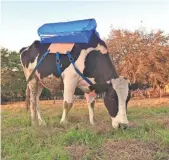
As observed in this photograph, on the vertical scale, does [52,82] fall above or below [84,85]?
above

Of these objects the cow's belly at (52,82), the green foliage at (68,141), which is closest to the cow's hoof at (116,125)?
the green foliage at (68,141)

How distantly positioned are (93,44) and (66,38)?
0.68 meters

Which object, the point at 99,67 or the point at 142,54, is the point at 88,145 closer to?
the point at 99,67

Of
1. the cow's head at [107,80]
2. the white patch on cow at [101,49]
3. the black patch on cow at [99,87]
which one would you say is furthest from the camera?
the white patch on cow at [101,49]

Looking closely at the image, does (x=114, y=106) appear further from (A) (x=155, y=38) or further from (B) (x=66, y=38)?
(A) (x=155, y=38)

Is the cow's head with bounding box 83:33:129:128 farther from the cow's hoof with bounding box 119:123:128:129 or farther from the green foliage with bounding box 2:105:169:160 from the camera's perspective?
the green foliage with bounding box 2:105:169:160

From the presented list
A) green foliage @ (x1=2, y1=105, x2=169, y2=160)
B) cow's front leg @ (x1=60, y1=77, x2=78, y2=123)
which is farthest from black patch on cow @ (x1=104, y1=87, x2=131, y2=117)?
cow's front leg @ (x1=60, y1=77, x2=78, y2=123)

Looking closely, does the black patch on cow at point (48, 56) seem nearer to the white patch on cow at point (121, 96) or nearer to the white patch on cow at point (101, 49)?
the white patch on cow at point (101, 49)

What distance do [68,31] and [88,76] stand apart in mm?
1258

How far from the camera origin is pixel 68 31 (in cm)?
848

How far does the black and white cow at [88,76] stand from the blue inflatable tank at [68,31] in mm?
159

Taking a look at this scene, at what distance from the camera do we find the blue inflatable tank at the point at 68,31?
8.15m

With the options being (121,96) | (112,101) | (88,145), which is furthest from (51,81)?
(88,145)

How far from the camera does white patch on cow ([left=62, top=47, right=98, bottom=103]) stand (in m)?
7.98
